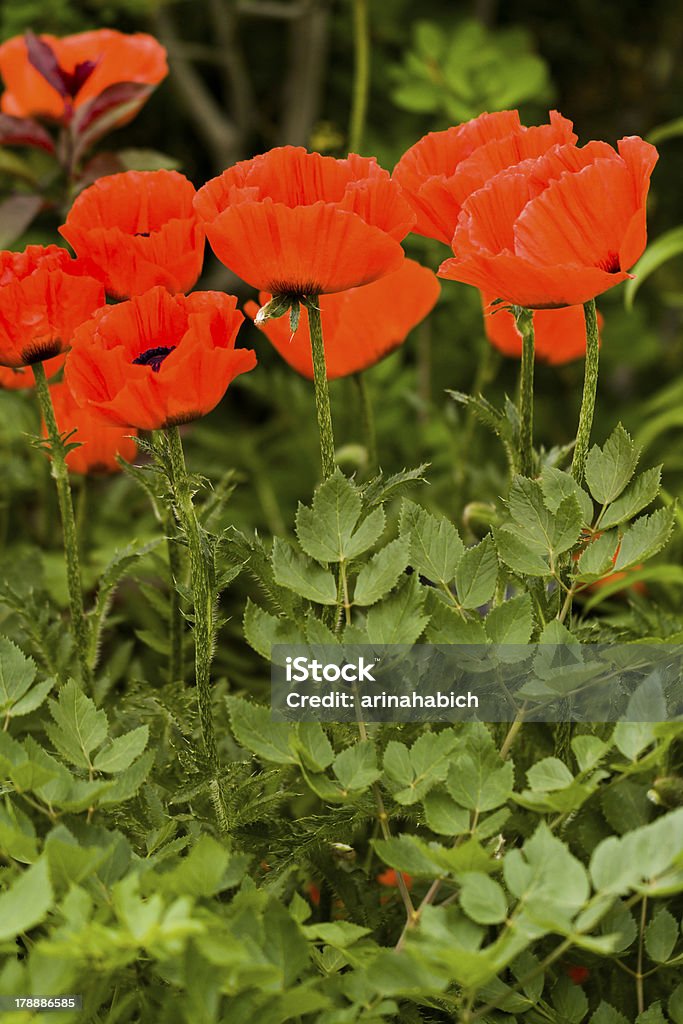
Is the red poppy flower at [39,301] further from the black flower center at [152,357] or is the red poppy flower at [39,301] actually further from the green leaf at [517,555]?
the green leaf at [517,555]

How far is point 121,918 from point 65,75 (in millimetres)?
810

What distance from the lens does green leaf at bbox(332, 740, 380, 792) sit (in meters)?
0.50

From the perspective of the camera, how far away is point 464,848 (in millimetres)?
449

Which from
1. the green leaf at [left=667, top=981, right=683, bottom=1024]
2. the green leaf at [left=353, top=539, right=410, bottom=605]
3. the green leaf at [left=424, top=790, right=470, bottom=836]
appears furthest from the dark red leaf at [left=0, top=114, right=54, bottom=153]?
the green leaf at [left=667, top=981, right=683, bottom=1024]

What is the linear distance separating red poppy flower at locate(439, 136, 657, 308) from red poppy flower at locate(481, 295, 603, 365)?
342mm

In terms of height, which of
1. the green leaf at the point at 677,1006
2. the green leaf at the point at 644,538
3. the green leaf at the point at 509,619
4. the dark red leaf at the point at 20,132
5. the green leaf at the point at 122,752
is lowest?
the green leaf at the point at 677,1006

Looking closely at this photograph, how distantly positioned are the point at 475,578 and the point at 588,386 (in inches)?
4.6

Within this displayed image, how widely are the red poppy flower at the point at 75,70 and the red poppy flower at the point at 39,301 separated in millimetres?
443

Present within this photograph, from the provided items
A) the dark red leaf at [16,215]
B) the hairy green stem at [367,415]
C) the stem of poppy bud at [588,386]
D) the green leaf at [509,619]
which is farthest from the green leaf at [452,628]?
the dark red leaf at [16,215]

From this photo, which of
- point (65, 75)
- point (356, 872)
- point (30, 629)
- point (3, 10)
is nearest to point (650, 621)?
point (356, 872)

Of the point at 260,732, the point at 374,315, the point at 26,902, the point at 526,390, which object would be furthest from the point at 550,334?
the point at 26,902

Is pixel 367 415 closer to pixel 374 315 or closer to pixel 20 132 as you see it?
pixel 374 315

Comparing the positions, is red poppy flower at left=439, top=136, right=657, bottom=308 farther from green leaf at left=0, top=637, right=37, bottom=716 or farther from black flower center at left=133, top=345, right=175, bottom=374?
green leaf at left=0, top=637, right=37, bottom=716

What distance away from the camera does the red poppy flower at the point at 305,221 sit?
53 cm
